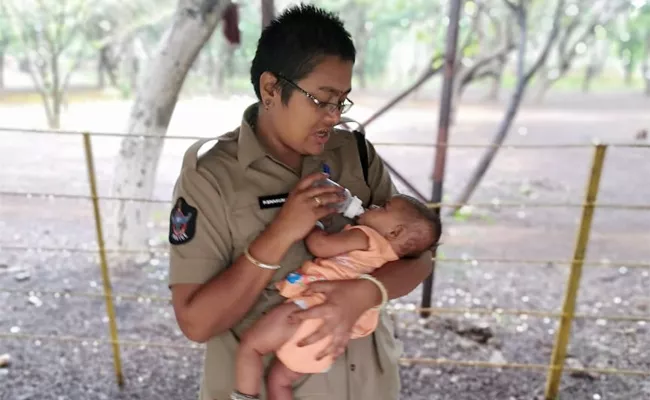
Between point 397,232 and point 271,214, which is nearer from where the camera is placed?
point 271,214

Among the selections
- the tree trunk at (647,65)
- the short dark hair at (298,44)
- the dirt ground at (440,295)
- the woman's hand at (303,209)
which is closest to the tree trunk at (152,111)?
the dirt ground at (440,295)

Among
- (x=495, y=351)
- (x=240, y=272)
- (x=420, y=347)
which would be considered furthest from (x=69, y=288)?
(x=240, y=272)

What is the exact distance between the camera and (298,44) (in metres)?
1.13

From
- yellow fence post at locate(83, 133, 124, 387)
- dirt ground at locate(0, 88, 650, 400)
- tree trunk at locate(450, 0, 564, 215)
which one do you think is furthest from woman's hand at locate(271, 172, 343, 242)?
tree trunk at locate(450, 0, 564, 215)

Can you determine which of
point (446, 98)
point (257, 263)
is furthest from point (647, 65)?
point (257, 263)

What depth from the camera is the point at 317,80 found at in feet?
3.73

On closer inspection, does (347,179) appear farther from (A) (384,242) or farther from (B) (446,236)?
(B) (446,236)

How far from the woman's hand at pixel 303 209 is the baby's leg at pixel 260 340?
180 millimetres

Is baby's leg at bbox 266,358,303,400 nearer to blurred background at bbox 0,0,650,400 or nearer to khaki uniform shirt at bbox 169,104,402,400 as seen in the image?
khaki uniform shirt at bbox 169,104,402,400

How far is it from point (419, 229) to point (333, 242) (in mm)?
224

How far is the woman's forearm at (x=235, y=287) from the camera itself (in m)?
1.08

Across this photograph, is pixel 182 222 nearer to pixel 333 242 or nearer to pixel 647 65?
pixel 333 242

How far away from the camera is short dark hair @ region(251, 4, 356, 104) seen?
44.6 inches

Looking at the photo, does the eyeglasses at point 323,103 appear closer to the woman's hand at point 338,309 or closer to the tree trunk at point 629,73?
the woman's hand at point 338,309
